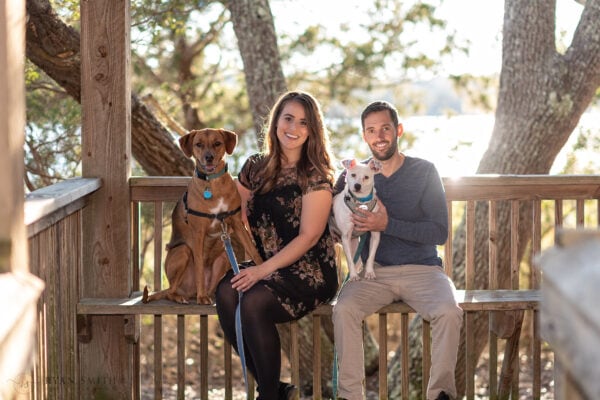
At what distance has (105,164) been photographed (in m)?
4.53

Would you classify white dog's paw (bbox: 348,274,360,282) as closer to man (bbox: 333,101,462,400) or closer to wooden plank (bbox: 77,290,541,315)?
man (bbox: 333,101,462,400)

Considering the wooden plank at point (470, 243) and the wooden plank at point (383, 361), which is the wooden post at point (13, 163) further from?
the wooden plank at point (470, 243)

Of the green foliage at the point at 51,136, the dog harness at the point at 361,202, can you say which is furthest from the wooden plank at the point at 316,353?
the green foliage at the point at 51,136

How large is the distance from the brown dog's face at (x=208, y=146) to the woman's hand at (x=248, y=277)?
1.69 feet

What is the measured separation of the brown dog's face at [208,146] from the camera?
4.13 m

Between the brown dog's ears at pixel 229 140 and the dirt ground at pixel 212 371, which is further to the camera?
the dirt ground at pixel 212 371

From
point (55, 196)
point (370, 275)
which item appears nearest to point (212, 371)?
point (370, 275)

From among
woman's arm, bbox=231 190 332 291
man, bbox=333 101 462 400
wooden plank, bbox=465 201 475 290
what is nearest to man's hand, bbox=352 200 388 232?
man, bbox=333 101 462 400

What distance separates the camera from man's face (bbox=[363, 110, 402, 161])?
414cm

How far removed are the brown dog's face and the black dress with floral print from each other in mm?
178

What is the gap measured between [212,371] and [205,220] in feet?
18.0

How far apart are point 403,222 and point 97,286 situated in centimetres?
158

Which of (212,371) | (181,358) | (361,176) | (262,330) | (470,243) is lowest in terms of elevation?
(212,371)

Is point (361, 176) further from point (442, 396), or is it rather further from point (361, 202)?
point (442, 396)
